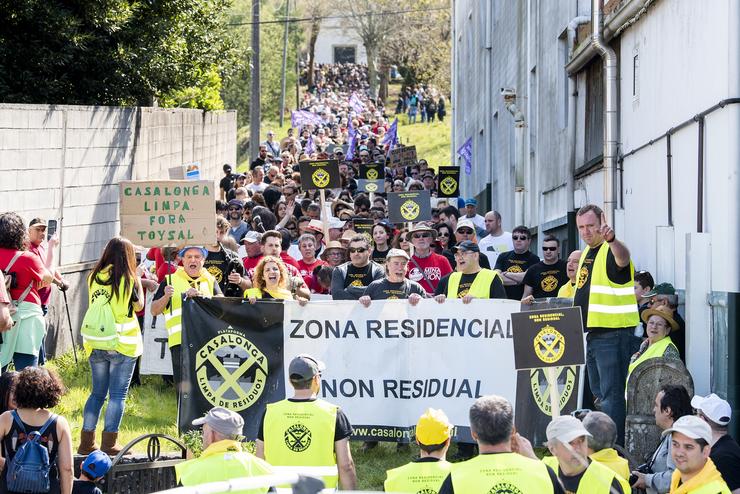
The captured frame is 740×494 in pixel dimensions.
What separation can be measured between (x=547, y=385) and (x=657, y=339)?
1.28 m

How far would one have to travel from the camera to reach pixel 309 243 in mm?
14539

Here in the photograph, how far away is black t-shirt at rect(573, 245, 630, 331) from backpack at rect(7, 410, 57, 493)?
4894 millimetres

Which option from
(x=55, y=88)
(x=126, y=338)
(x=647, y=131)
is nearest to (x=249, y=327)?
(x=126, y=338)

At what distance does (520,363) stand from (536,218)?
13086 mm

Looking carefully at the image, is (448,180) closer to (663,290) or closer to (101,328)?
(663,290)

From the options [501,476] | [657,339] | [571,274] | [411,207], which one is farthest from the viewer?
[411,207]

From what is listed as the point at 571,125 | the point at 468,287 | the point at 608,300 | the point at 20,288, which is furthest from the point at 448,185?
the point at 20,288

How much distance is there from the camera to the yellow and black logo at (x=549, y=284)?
13273 mm

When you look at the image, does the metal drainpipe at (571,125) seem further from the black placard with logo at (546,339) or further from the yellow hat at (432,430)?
the yellow hat at (432,430)

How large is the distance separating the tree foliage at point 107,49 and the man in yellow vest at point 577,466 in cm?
1361

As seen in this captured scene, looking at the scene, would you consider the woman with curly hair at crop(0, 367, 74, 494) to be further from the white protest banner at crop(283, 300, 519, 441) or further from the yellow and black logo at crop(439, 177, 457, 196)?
the yellow and black logo at crop(439, 177, 457, 196)

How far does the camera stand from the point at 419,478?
21.8ft

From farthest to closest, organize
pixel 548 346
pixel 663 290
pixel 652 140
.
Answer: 1. pixel 652 140
2. pixel 663 290
3. pixel 548 346

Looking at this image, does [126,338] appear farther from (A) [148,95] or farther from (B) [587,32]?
(A) [148,95]
